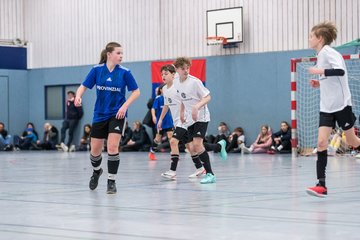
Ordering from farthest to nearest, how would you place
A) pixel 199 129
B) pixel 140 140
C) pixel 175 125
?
pixel 140 140, pixel 175 125, pixel 199 129

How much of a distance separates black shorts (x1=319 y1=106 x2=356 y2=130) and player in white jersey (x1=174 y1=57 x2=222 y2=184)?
2.96 metres

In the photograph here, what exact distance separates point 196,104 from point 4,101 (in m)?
22.1

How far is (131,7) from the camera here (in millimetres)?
30062

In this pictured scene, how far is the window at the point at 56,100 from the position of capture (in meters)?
32.5

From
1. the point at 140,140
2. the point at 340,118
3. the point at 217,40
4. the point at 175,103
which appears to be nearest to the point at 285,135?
the point at 217,40

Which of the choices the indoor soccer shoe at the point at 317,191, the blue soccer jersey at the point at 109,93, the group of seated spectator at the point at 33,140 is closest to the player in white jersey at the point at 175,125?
the blue soccer jersey at the point at 109,93

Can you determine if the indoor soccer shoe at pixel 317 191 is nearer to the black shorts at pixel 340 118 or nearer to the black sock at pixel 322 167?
the black sock at pixel 322 167

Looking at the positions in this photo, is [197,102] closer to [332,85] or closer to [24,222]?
[332,85]

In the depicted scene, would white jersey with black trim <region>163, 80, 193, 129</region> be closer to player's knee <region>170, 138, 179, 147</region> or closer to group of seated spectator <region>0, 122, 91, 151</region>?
player's knee <region>170, 138, 179, 147</region>

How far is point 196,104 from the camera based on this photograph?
40.0 feet

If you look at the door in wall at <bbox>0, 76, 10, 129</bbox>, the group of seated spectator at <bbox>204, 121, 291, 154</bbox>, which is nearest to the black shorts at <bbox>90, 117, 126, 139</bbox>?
the group of seated spectator at <bbox>204, 121, 291, 154</bbox>

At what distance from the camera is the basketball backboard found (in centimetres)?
2609

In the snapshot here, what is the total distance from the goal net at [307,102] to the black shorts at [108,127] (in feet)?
42.1

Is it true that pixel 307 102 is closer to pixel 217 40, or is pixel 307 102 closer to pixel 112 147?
pixel 217 40
